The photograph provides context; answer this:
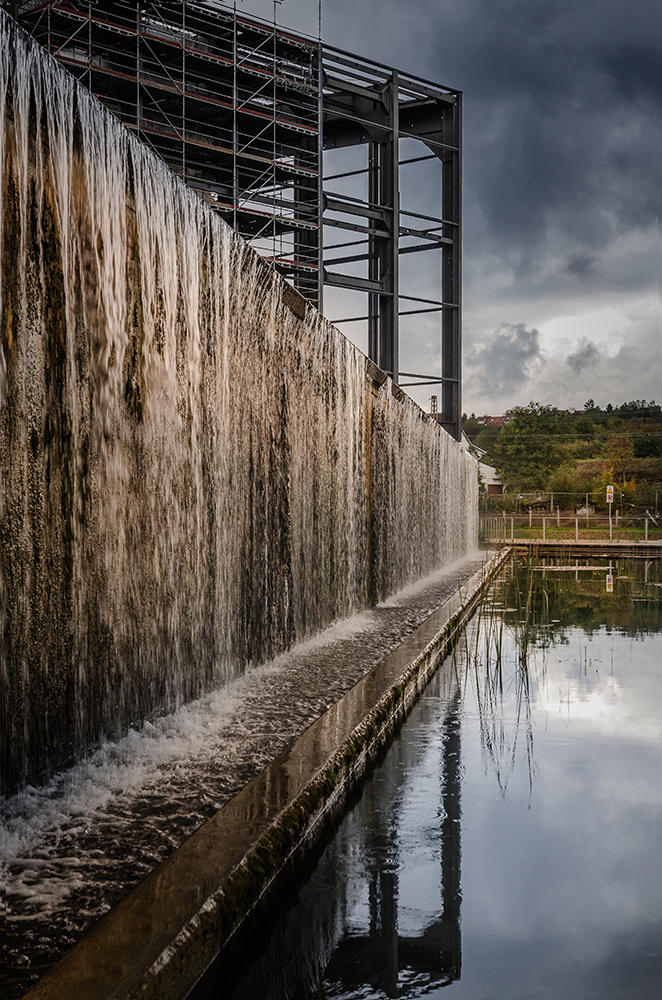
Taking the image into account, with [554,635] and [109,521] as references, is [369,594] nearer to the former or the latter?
[554,635]

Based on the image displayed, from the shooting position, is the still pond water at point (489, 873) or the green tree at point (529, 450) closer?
the still pond water at point (489, 873)

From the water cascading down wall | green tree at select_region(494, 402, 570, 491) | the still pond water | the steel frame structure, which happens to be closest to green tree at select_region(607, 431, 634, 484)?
green tree at select_region(494, 402, 570, 491)

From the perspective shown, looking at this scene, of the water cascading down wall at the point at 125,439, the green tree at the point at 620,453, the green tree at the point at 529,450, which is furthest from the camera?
the green tree at the point at 620,453

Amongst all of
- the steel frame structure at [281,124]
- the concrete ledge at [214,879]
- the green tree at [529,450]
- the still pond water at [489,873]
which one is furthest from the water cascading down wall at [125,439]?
the green tree at [529,450]

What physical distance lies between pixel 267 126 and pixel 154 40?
3730 mm

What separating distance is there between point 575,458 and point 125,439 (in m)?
79.5

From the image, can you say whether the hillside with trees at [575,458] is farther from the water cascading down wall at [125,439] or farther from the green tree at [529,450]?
the water cascading down wall at [125,439]

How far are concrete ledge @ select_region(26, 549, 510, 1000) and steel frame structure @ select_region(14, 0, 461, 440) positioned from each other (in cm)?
2149

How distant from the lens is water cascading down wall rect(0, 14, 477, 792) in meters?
2.91

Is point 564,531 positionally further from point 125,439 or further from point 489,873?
point 489,873

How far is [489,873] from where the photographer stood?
261 centimetres

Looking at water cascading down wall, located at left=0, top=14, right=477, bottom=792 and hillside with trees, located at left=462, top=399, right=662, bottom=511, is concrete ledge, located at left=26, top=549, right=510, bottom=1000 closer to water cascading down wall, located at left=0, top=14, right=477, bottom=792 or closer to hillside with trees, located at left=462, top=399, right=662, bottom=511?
water cascading down wall, located at left=0, top=14, right=477, bottom=792

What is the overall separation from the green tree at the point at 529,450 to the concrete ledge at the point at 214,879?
66.9 m

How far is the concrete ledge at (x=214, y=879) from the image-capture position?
5.53 feet
